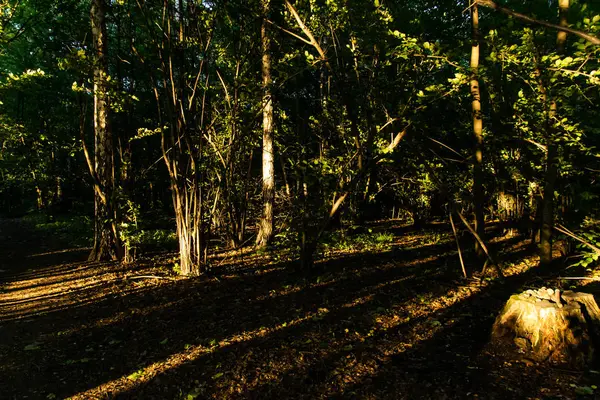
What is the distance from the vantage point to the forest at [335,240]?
364 cm

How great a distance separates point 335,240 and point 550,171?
12.6 ft

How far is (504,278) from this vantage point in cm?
629

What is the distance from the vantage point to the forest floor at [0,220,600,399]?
3371 millimetres

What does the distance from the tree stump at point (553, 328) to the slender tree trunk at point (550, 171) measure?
2313 mm

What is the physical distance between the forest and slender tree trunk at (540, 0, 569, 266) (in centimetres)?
4

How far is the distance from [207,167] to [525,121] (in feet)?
20.4

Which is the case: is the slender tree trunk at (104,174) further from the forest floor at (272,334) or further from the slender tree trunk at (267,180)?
the slender tree trunk at (267,180)

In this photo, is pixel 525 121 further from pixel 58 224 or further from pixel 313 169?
pixel 58 224

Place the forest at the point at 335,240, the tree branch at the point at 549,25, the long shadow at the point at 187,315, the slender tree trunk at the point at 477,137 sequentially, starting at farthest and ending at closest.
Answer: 1. the slender tree trunk at the point at 477,137
2. the long shadow at the point at 187,315
3. the forest at the point at 335,240
4. the tree branch at the point at 549,25

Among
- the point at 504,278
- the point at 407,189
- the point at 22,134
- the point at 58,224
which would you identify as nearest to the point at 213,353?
the point at 504,278

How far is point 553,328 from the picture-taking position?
12.1 ft

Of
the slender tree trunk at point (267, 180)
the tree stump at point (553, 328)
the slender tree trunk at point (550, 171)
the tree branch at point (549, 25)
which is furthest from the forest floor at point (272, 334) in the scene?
the tree branch at point (549, 25)

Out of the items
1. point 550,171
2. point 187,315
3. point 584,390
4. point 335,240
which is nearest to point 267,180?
point 335,240

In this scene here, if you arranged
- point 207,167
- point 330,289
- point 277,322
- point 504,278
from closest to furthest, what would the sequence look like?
1. point 277,322
2. point 330,289
3. point 504,278
4. point 207,167
